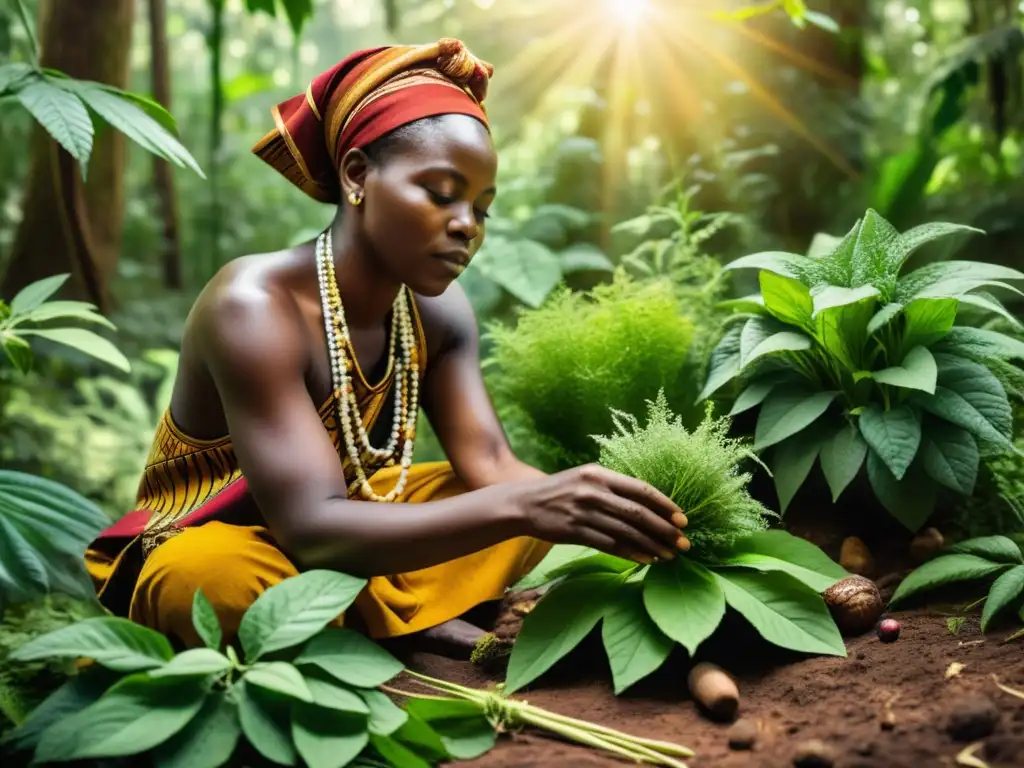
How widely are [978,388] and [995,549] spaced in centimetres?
34

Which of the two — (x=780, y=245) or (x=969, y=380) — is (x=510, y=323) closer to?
(x=780, y=245)

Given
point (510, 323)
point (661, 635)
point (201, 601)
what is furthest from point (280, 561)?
point (510, 323)

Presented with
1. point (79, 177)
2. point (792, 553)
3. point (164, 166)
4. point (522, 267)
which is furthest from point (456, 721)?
point (164, 166)

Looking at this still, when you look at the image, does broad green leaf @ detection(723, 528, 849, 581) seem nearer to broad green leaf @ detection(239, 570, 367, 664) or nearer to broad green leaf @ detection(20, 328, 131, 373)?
broad green leaf @ detection(239, 570, 367, 664)

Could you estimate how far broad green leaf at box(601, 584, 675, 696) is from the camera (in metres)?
1.73

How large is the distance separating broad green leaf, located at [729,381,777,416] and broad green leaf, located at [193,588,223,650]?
3.96 feet

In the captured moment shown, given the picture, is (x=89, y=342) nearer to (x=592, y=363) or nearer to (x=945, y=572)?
A: (x=592, y=363)

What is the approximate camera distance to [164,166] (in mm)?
4641

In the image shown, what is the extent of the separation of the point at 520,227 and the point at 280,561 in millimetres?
2117

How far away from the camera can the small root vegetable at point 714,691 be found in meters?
1.67

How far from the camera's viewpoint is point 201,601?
1625 millimetres

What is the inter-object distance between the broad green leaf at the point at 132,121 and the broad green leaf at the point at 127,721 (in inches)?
39.4

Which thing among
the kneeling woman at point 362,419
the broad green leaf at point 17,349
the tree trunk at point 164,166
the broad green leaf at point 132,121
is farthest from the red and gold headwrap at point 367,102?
the tree trunk at point 164,166

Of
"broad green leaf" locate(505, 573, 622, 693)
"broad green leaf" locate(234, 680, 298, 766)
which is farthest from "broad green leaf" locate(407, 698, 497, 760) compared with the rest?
"broad green leaf" locate(234, 680, 298, 766)
